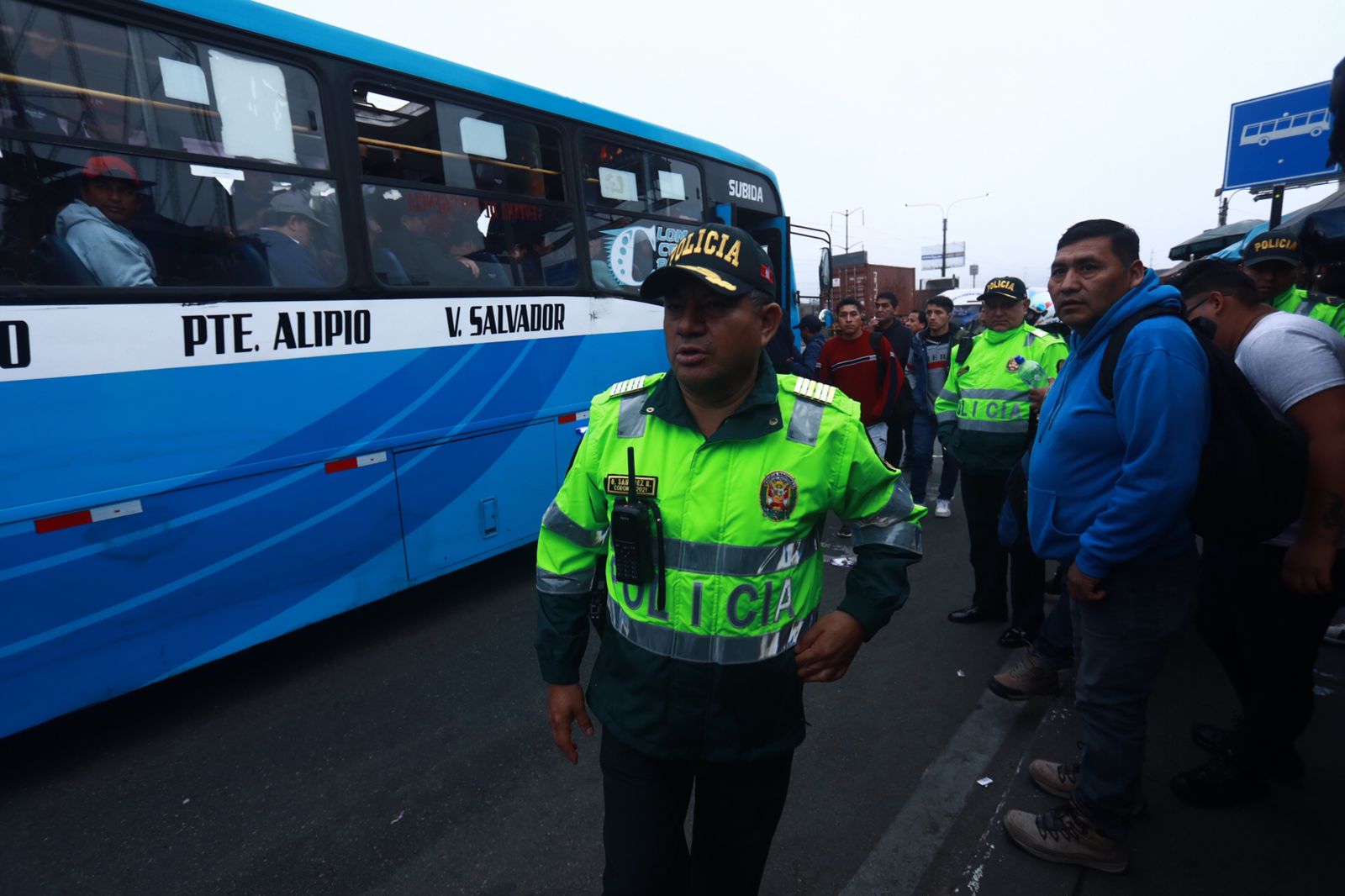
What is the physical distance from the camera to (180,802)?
111 inches

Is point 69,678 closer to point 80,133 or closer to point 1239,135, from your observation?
point 80,133

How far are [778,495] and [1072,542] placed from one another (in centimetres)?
138

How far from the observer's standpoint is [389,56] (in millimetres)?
3898

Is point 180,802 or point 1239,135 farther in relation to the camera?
point 1239,135

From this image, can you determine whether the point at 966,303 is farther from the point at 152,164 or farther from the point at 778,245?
the point at 152,164

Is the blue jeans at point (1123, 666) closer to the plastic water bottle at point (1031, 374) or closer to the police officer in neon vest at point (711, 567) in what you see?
the police officer in neon vest at point (711, 567)

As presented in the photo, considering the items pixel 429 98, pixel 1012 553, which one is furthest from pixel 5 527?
pixel 1012 553

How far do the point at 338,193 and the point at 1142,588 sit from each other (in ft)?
13.1

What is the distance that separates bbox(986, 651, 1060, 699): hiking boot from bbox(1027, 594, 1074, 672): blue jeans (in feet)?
0.12

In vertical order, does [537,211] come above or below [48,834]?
above

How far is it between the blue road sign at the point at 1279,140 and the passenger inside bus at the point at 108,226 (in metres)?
16.3

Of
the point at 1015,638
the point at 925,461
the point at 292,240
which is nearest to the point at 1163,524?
the point at 1015,638

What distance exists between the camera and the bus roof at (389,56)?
3.23 metres

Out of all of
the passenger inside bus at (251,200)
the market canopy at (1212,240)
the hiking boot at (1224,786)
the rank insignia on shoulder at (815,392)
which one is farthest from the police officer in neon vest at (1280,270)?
the market canopy at (1212,240)
